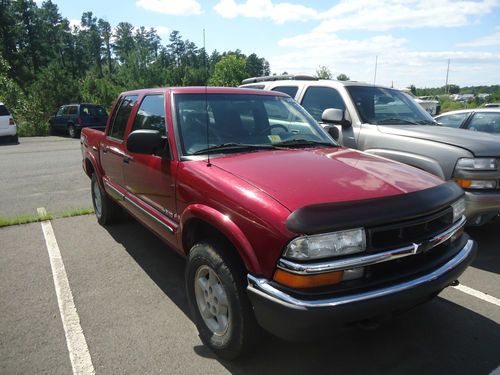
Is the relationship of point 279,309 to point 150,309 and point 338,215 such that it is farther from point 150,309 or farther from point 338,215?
point 150,309

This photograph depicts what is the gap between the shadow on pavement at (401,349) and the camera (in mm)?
2594

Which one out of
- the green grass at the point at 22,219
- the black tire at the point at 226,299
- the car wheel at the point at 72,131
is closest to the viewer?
the black tire at the point at 226,299

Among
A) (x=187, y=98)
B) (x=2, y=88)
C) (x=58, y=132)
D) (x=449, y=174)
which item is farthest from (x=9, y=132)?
(x=449, y=174)

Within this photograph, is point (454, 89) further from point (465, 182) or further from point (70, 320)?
point (70, 320)

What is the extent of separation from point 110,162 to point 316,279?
3532 millimetres

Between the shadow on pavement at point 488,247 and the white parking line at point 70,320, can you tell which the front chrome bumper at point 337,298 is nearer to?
the white parking line at point 70,320

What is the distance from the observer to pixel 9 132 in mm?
17391

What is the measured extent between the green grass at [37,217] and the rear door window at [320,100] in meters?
3.99

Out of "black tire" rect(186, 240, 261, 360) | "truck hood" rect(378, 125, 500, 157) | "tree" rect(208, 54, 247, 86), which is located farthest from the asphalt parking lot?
"tree" rect(208, 54, 247, 86)

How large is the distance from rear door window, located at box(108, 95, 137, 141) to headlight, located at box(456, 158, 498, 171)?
3.77 metres

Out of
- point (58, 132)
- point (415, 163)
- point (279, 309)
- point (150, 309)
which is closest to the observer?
point (279, 309)

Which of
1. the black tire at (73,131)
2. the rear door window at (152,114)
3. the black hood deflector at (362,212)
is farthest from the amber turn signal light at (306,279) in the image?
the black tire at (73,131)

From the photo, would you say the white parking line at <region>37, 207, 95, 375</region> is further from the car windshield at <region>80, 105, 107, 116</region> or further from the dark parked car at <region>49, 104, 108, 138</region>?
the car windshield at <region>80, 105, 107, 116</region>

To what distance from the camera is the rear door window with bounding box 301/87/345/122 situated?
582 cm
